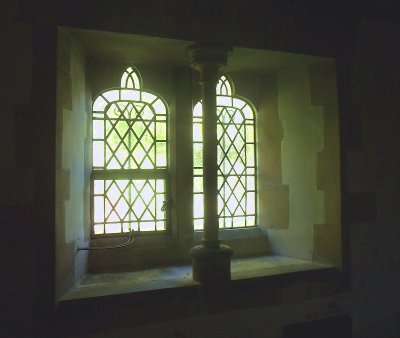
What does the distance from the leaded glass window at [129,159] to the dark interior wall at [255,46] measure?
2.05 feet

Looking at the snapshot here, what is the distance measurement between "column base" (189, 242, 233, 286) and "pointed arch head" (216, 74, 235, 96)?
118 centimetres

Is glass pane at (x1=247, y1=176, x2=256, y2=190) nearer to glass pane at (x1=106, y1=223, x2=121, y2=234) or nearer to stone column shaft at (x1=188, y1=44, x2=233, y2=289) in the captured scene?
stone column shaft at (x1=188, y1=44, x2=233, y2=289)

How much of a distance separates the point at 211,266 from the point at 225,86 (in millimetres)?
1323

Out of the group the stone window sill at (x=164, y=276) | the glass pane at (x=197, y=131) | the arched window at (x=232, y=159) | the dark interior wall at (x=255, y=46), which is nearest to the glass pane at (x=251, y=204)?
the arched window at (x=232, y=159)

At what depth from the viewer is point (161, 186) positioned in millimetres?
2566

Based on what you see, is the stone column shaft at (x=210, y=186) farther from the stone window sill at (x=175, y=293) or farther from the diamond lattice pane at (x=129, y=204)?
the diamond lattice pane at (x=129, y=204)

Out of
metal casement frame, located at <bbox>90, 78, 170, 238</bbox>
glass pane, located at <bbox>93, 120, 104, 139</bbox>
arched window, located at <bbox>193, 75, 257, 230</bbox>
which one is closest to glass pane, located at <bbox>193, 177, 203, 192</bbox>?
arched window, located at <bbox>193, 75, 257, 230</bbox>

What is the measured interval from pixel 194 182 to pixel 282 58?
3.30ft

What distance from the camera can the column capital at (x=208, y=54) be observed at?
2.11 m

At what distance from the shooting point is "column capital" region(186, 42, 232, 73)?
211 cm

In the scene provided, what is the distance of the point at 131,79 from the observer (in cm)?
253

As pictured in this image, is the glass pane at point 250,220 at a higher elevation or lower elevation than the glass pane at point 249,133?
lower

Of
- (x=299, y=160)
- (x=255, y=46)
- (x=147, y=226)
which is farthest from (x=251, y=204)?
(x=255, y=46)

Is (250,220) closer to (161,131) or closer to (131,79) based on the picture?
(161,131)
